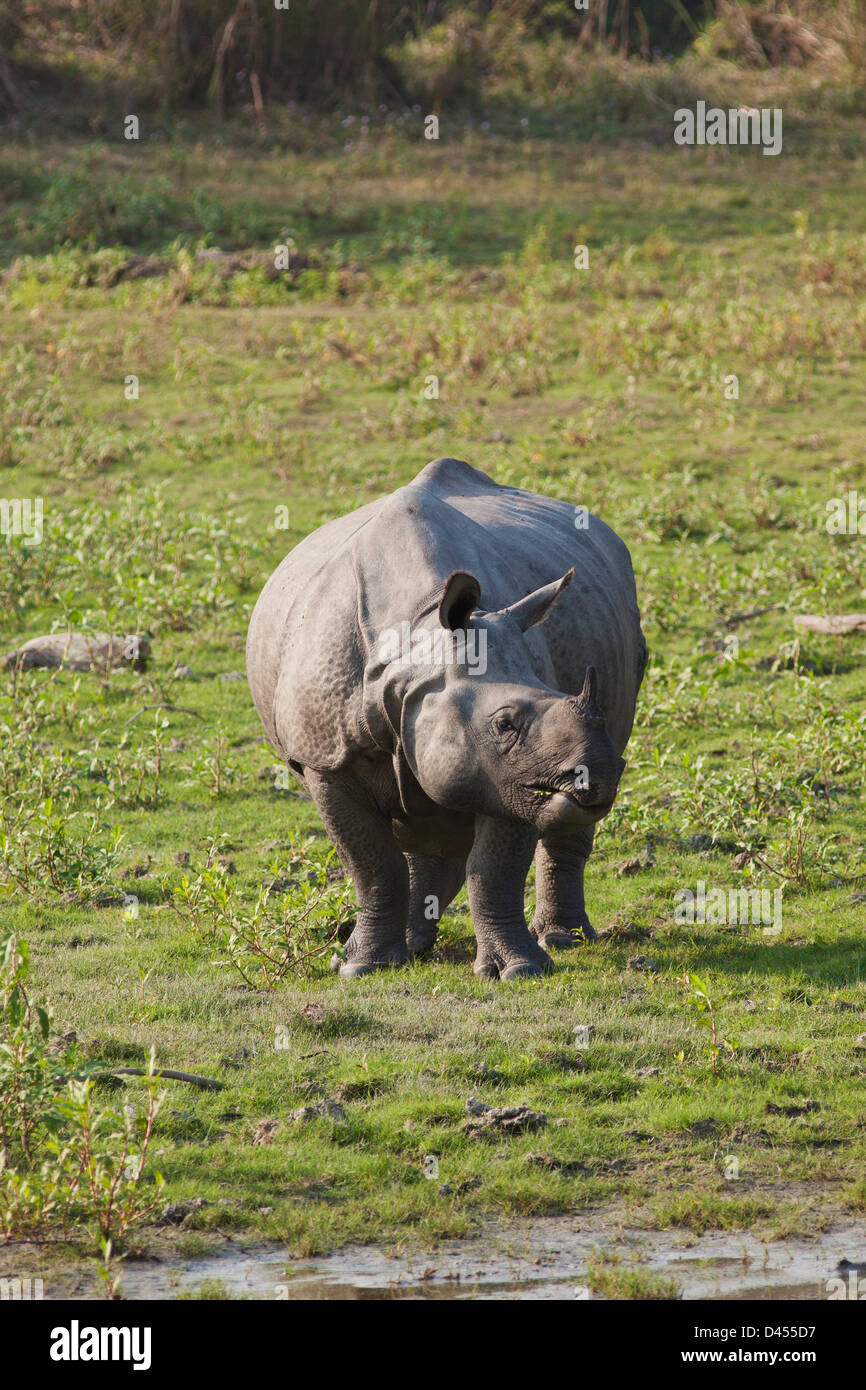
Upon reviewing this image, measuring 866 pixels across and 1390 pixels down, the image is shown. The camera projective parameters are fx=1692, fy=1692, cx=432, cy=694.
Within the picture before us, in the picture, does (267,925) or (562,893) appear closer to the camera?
(267,925)

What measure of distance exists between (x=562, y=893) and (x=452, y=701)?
2028 millimetres

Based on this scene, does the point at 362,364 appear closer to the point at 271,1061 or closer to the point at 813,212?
the point at 813,212

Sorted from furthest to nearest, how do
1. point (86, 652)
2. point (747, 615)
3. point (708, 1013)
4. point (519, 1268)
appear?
1. point (747, 615)
2. point (86, 652)
3. point (708, 1013)
4. point (519, 1268)

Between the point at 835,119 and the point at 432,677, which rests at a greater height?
the point at 835,119

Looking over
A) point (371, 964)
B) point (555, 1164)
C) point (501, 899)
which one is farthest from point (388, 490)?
point (555, 1164)

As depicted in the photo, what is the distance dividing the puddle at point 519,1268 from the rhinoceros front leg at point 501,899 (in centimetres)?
185

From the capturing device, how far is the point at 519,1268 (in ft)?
17.5

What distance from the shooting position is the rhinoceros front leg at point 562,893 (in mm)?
8273

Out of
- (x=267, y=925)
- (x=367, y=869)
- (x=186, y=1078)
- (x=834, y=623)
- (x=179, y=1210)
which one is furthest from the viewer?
(x=834, y=623)

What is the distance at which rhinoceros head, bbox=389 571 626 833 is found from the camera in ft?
20.6

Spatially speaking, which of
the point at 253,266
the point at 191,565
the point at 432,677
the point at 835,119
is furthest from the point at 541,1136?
the point at 835,119

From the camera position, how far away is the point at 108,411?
18984 mm

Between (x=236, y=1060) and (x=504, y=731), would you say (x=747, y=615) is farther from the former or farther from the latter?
(x=236, y=1060)

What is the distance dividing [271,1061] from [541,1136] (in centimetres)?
123
